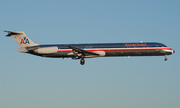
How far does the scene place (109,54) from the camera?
54625 mm

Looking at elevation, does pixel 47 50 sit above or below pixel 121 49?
above

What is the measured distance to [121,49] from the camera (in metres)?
54.5

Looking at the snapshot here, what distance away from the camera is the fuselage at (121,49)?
54.5 m

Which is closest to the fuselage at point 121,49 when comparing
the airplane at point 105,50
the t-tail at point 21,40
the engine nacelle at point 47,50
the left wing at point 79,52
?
the airplane at point 105,50

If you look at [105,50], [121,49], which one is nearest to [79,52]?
[105,50]

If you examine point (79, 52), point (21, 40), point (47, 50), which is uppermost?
point (21, 40)

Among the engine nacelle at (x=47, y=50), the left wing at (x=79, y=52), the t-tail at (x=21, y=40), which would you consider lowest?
the left wing at (x=79, y=52)

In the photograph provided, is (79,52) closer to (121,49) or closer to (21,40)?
(121,49)

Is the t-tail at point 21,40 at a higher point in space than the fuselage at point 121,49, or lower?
higher

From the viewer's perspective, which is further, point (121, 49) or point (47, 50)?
point (47, 50)

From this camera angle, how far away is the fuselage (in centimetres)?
5453

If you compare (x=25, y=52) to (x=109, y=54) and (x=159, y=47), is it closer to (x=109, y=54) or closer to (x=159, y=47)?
(x=109, y=54)

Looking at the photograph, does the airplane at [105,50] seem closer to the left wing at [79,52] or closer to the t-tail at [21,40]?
the left wing at [79,52]

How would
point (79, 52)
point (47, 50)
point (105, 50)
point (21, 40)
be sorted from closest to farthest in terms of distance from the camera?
1. point (79, 52)
2. point (105, 50)
3. point (47, 50)
4. point (21, 40)
